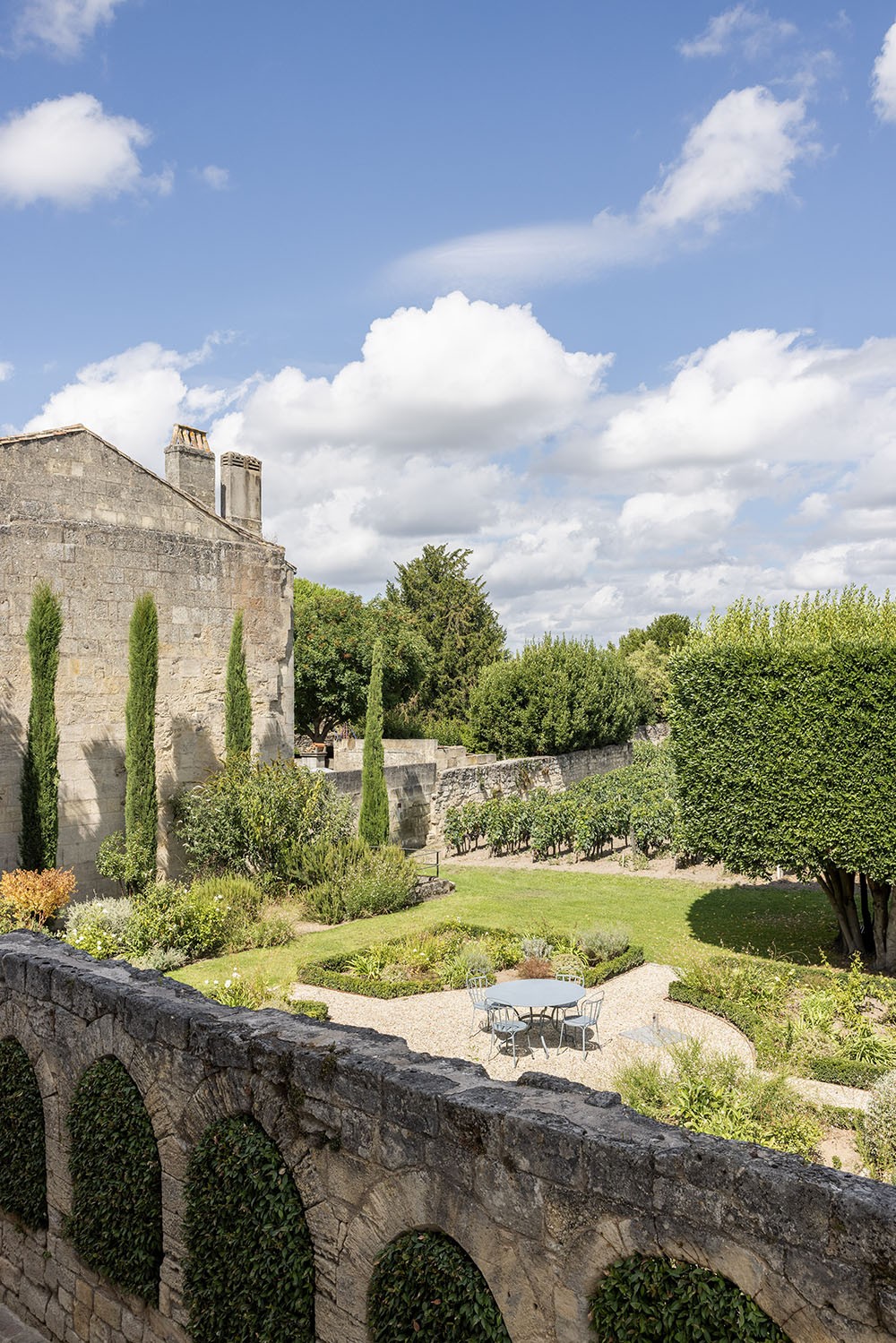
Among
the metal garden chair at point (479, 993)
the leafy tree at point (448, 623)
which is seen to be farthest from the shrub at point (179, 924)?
the leafy tree at point (448, 623)

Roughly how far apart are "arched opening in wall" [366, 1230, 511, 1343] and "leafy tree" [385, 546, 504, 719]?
39.8 meters

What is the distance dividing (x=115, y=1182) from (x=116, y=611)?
11.6 m

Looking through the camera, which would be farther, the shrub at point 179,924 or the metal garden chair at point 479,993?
the shrub at point 179,924

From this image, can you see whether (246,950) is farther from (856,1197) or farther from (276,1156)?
(856,1197)

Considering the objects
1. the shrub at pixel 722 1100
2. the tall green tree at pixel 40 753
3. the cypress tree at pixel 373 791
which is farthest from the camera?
the cypress tree at pixel 373 791

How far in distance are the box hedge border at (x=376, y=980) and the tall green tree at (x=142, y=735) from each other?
13.1ft

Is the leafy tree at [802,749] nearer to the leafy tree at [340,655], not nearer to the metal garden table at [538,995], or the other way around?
the metal garden table at [538,995]

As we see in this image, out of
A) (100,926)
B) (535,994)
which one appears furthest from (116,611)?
(535,994)

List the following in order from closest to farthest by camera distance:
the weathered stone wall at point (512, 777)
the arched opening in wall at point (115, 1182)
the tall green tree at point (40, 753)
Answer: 1. the arched opening in wall at point (115, 1182)
2. the tall green tree at point (40, 753)
3. the weathered stone wall at point (512, 777)

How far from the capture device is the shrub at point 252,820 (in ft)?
51.9

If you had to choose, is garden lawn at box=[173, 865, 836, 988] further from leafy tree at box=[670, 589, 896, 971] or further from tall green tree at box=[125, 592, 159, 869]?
tall green tree at box=[125, 592, 159, 869]

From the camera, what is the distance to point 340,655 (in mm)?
32688

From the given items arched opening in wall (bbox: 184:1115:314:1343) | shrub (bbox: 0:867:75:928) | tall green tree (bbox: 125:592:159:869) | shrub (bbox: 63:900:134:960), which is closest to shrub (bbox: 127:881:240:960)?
shrub (bbox: 63:900:134:960)

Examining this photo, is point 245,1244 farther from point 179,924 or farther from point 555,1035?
point 179,924
